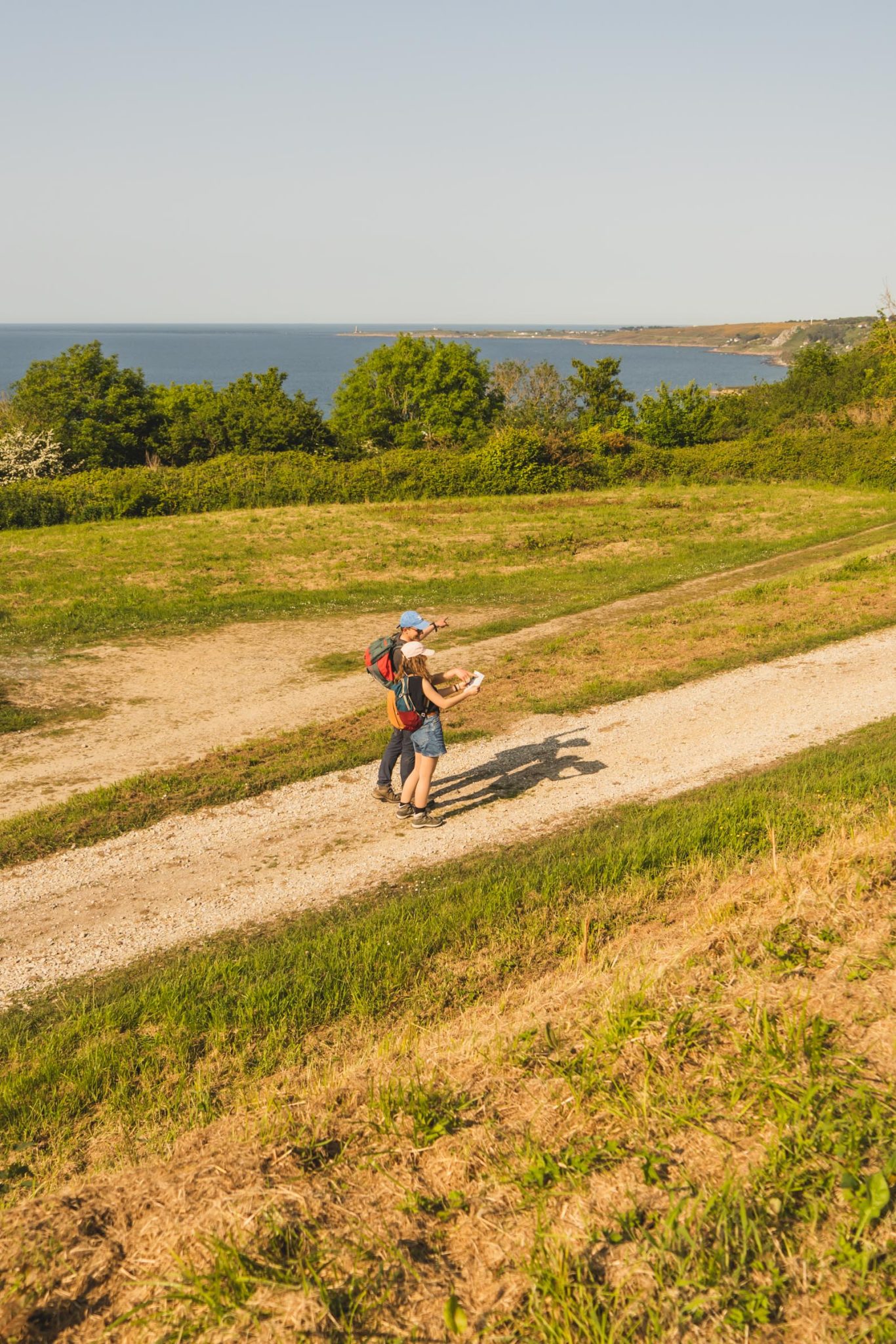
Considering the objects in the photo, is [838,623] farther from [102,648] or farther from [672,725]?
[102,648]

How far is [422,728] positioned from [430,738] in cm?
13

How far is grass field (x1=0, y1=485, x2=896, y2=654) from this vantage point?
837 inches

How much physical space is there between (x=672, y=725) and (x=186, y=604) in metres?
13.2

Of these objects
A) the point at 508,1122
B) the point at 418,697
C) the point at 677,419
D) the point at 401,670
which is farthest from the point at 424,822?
the point at 677,419

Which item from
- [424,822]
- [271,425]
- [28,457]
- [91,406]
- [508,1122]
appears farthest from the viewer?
[91,406]

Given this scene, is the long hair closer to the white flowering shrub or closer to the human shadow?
the human shadow

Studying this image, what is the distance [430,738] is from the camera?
947 centimetres

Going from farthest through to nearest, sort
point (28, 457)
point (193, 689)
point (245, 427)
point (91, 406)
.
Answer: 1. point (91, 406)
2. point (245, 427)
3. point (28, 457)
4. point (193, 689)

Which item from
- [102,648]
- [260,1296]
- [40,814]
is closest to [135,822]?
[40,814]

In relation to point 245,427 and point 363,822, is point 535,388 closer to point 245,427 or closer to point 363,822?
point 245,427

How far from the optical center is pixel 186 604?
21.8 meters

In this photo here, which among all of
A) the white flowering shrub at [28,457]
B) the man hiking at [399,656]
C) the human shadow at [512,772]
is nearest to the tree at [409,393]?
the white flowering shrub at [28,457]

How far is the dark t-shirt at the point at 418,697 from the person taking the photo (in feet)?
30.2

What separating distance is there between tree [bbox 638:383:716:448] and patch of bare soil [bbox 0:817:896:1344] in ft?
142
